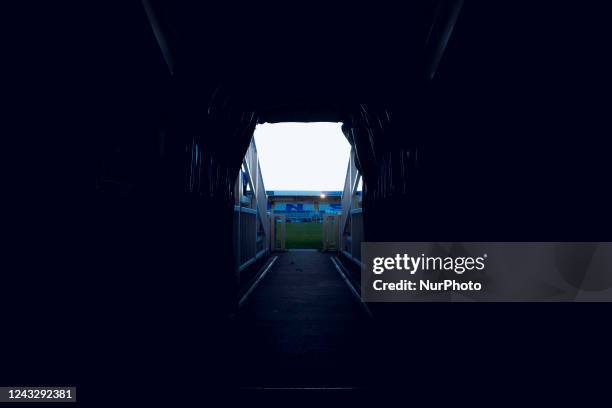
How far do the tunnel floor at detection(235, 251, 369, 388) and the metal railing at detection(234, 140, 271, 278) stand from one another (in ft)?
3.18

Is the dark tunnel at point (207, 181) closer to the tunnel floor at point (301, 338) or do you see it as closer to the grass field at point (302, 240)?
the tunnel floor at point (301, 338)

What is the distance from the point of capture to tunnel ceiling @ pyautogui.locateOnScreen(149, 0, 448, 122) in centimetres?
253

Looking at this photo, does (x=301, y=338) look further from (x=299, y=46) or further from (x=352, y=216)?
(x=352, y=216)

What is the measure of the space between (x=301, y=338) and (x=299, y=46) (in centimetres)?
277

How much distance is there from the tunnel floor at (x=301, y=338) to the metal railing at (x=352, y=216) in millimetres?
1567

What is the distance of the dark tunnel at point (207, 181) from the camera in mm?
1709

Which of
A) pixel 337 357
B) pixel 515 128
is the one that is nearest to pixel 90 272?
pixel 337 357

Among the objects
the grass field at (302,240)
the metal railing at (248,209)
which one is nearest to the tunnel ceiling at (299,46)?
the metal railing at (248,209)

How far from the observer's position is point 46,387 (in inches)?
69.3

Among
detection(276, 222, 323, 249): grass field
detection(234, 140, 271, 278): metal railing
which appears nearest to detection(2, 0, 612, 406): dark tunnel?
detection(234, 140, 271, 278): metal railing

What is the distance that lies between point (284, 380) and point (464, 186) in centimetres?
186

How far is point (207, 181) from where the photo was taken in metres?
3.13

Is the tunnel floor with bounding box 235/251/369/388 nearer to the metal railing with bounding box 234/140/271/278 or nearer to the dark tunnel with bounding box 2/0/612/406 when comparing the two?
the dark tunnel with bounding box 2/0/612/406

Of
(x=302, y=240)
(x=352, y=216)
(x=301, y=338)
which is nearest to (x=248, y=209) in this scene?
(x=352, y=216)
